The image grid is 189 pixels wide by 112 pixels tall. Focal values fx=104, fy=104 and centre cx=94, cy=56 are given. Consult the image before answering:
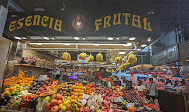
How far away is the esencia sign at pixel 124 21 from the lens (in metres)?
3.38

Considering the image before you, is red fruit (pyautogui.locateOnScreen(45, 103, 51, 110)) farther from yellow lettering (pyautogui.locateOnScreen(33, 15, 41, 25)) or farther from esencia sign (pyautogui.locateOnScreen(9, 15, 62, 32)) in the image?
yellow lettering (pyautogui.locateOnScreen(33, 15, 41, 25))

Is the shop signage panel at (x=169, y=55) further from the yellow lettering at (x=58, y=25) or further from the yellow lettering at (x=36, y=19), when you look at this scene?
the yellow lettering at (x=36, y=19)

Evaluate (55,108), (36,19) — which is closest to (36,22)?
(36,19)

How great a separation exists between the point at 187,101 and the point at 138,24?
3487mm

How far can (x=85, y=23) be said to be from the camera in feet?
11.8

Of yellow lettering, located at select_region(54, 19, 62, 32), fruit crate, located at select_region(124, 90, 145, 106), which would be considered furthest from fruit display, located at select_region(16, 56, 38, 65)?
fruit crate, located at select_region(124, 90, 145, 106)

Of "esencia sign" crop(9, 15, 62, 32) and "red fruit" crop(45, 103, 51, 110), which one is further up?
"esencia sign" crop(9, 15, 62, 32)

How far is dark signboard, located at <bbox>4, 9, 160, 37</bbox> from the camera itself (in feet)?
11.1

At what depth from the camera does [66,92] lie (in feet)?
10.9

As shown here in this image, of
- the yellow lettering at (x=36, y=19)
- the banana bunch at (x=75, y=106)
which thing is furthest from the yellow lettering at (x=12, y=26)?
the banana bunch at (x=75, y=106)

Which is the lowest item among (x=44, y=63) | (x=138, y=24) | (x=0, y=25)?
(x=44, y=63)

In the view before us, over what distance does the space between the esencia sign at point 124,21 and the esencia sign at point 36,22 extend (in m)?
1.41

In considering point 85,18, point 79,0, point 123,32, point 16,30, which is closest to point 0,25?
point 16,30

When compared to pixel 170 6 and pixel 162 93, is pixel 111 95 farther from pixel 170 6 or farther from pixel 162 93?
pixel 170 6
